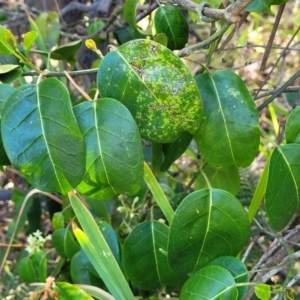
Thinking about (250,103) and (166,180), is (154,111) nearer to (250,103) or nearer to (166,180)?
(250,103)

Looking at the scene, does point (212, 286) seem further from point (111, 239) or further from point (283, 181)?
point (111, 239)

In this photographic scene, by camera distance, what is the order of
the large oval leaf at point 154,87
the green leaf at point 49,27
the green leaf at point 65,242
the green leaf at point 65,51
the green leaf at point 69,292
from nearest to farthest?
1. the large oval leaf at point 154,87
2. the green leaf at point 69,292
3. the green leaf at point 65,51
4. the green leaf at point 65,242
5. the green leaf at point 49,27

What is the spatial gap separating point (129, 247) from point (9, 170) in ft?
2.68

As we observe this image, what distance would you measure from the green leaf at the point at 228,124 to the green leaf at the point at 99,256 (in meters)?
0.19

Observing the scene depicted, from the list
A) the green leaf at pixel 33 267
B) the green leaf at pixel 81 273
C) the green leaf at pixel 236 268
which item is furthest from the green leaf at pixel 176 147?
the green leaf at pixel 33 267

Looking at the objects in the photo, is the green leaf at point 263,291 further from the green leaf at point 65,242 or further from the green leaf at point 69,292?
the green leaf at point 65,242

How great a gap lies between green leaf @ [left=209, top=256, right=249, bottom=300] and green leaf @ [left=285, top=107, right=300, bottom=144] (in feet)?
0.53

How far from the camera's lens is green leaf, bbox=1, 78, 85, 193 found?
0.44 m

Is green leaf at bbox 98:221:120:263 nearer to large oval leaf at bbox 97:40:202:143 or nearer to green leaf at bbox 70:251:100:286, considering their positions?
green leaf at bbox 70:251:100:286

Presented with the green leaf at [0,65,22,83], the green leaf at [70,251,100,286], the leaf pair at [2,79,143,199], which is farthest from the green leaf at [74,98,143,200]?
the green leaf at [70,251,100,286]

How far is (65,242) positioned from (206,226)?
0.37 meters

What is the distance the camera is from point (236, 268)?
51 centimetres

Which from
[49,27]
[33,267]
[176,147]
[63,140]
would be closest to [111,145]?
[63,140]

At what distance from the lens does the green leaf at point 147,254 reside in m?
0.62
